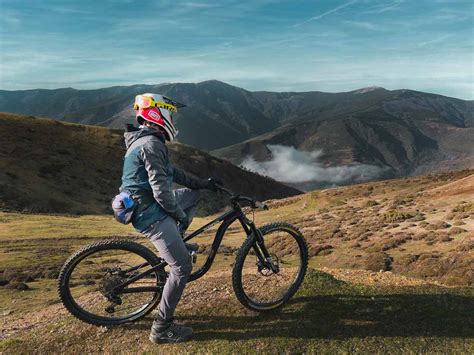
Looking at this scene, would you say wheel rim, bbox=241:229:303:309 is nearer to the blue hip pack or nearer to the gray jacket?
the gray jacket

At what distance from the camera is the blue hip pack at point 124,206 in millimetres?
6895

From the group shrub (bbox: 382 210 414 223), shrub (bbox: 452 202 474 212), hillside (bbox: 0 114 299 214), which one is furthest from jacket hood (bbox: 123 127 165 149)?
hillside (bbox: 0 114 299 214)

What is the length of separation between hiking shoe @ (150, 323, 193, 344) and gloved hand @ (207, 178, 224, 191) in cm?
260

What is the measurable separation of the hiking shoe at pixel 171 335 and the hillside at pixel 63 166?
68670mm

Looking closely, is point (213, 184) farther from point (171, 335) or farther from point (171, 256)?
point (171, 335)

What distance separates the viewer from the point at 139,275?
7742mm

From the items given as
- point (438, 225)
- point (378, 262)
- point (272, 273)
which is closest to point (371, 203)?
point (438, 225)

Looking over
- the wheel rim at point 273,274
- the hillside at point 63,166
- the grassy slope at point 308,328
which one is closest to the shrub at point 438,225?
the grassy slope at point 308,328

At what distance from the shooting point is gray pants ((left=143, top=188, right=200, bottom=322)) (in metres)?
7.02

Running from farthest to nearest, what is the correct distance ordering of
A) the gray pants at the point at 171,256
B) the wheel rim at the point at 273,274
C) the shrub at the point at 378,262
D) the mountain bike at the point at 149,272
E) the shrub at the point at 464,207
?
1. the shrub at the point at 464,207
2. the shrub at the point at 378,262
3. the wheel rim at the point at 273,274
4. the mountain bike at the point at 149,272
5. the gray pants at the point at 171,256

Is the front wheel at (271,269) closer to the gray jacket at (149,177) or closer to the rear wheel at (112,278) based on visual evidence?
the rear wheel at (112,278)

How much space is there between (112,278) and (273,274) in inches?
139

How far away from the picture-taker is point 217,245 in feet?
26.6

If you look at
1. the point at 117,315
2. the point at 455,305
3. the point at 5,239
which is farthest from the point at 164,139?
the point at 5,239
